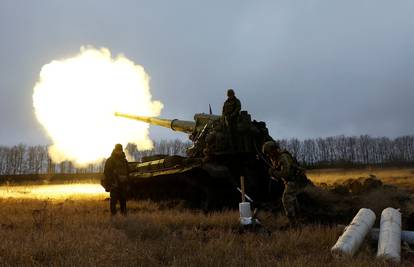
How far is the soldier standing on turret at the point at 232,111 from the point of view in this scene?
1338cm

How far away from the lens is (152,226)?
30.2ft

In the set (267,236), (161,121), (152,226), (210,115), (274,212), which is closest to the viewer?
(267,236)

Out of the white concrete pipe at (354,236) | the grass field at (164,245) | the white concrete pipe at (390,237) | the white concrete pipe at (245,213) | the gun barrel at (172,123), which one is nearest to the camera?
the grass field at (164,245)

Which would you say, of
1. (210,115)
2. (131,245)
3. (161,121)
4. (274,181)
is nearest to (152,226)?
(131,245)

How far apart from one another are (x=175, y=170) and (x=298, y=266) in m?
8.21

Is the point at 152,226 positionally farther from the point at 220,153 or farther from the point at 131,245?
the point at 220,153

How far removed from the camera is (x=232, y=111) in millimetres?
13445

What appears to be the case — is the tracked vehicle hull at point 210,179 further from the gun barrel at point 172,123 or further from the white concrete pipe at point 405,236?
the white concrete pipe at point 405,236

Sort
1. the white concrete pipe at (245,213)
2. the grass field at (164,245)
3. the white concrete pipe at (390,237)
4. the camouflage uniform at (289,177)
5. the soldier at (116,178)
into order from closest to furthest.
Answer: the grass field at (164,245)
the white concrete pipe at (390,237)
the white concrete pipe at (245,213)
the camouflage uniform at (289,177)
the soldier at (116,178)

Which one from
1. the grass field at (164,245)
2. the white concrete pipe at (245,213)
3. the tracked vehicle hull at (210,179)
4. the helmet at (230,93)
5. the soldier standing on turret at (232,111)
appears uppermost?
the helmet at (230,93)

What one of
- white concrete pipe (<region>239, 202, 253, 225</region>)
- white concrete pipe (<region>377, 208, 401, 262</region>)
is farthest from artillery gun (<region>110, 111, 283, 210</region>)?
white concrete pipe (<region>377, 208, 401, 262</region>)

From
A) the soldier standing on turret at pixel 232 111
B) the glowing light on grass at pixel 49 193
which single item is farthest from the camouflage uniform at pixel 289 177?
the glowing light on grass at pixel 49 193

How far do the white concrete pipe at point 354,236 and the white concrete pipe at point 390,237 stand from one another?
0.27 meters

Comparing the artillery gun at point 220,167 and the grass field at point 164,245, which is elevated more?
the artillery gun at point 220,167
